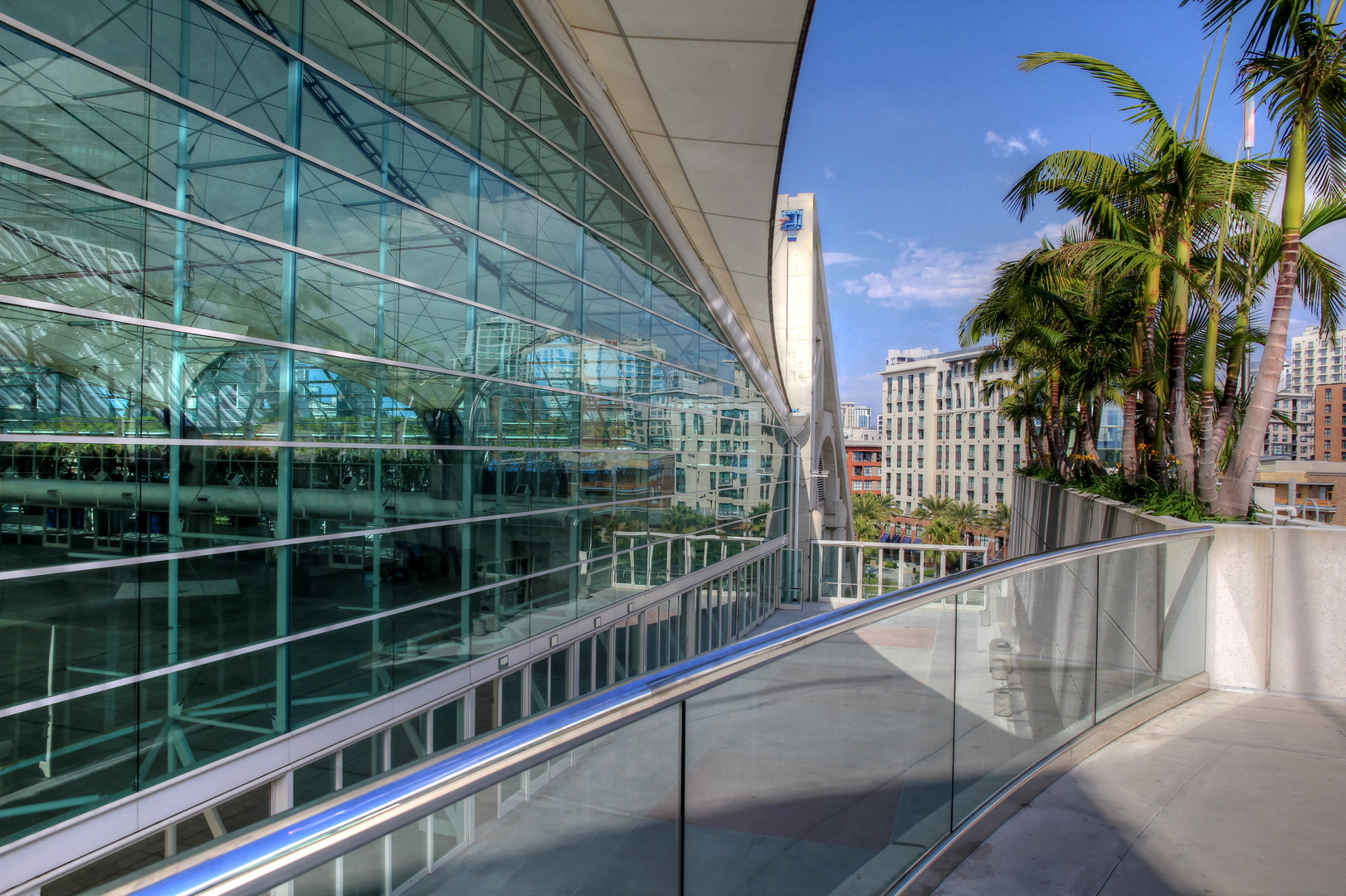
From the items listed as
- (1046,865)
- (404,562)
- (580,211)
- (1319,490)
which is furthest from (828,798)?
(1319,490)

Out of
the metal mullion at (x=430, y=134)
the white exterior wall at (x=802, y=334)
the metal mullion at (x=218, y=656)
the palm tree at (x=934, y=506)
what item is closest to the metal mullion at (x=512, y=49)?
the metal mullion at (x=430, y=134)

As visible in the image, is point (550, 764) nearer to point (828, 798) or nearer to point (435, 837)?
point (435, 837)

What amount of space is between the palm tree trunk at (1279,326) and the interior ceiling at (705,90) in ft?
21.0

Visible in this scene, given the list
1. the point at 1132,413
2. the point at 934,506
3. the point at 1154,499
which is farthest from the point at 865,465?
the point at 1154,499

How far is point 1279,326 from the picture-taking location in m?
7.30

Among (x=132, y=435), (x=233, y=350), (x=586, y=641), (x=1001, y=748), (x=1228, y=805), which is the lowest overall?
(x=586, y=641)

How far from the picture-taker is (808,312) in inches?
1366

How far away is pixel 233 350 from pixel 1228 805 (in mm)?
8512

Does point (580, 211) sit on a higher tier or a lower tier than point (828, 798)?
higher

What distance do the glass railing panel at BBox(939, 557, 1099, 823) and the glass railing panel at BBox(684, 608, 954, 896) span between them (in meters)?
0.17

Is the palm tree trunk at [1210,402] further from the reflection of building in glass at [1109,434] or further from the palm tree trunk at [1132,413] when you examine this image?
the reflection of building in glass at [1109,434]

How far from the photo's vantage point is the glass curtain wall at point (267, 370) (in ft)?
21.4

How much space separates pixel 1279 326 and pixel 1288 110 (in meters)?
1.94

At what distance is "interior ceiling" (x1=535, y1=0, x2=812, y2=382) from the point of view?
11797 millimetres
